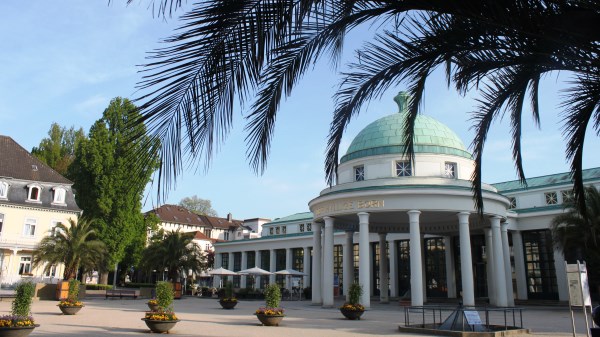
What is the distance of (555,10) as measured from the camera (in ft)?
19.8

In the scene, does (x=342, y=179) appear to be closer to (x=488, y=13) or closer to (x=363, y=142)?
(x=363, y=142)

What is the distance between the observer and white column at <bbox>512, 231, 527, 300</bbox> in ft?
125

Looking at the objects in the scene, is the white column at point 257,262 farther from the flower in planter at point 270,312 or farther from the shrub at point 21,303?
the shrub at point 21,303

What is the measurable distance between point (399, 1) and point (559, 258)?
36791 mm

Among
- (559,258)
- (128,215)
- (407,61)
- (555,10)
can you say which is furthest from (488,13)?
(128,215)

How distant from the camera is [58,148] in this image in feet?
207

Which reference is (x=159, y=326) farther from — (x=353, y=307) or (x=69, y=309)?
(x=353, y=307)

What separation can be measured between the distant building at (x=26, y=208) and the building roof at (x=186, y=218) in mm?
38558

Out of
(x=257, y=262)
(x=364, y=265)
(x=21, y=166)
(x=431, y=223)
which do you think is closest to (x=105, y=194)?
(x=21, y=166)

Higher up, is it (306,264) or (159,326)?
(306,264)

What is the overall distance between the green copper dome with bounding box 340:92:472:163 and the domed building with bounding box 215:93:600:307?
7 centimetres

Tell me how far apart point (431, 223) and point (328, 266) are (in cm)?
1051

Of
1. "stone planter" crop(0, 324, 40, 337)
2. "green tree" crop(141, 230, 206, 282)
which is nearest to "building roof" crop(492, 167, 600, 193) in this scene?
"green tree" crop(141, 230, 206, 282)

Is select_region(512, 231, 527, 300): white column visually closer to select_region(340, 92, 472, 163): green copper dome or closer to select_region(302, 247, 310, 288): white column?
select_region(340, 92, 472, 163): green copper dome
